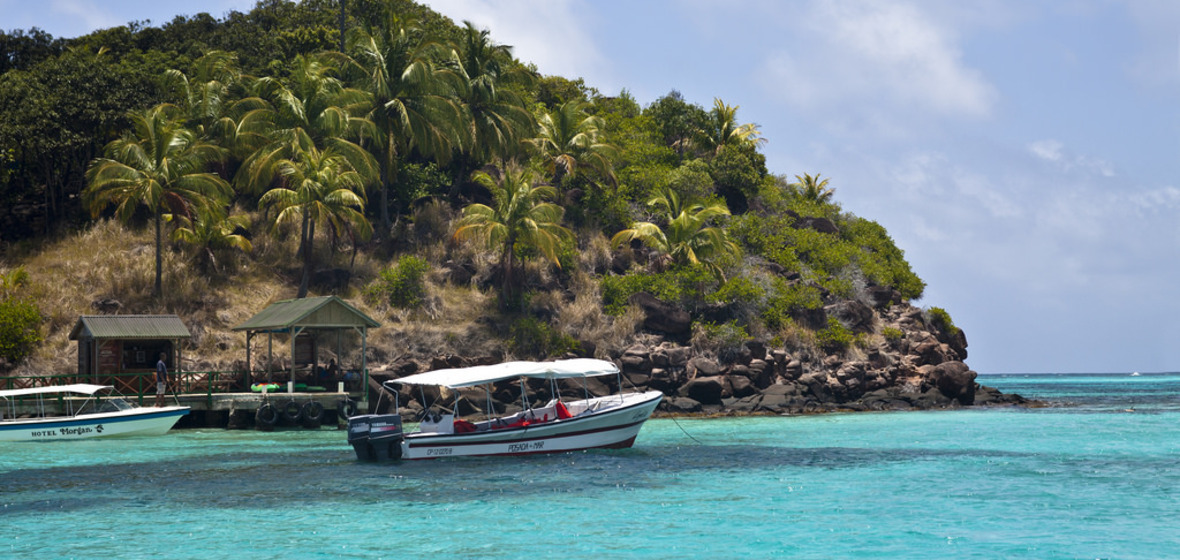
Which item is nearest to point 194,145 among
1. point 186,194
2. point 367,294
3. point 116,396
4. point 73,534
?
point 186,194

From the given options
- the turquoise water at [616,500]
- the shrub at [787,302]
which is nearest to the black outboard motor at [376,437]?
the turquoise water at [616,500]

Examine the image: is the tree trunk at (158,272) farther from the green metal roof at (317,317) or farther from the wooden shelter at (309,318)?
the green metal roof at (317,317)

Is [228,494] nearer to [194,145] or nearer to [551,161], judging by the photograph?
[194,145]

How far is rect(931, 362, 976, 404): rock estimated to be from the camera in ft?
168

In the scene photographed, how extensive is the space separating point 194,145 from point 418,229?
12.2 meters

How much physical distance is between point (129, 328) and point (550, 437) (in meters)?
20.3

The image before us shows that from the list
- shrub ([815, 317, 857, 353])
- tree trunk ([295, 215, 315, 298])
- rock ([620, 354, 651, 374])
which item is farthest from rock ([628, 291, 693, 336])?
tree trunk ([295, 215, 315, 298])

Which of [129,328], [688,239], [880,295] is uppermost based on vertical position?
[688,239]

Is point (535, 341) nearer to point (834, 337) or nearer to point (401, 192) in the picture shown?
point (401, 192)

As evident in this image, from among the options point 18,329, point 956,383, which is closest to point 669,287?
point 956,383

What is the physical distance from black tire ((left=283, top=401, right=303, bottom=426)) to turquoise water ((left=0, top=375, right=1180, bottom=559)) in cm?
539

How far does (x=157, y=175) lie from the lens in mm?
46188

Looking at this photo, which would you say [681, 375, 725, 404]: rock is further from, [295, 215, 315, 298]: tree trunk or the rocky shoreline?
[295, 215, 315, 298]: tree trunk

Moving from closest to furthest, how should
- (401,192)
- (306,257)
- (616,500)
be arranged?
(616,500) → (306,257) → (401,192)
